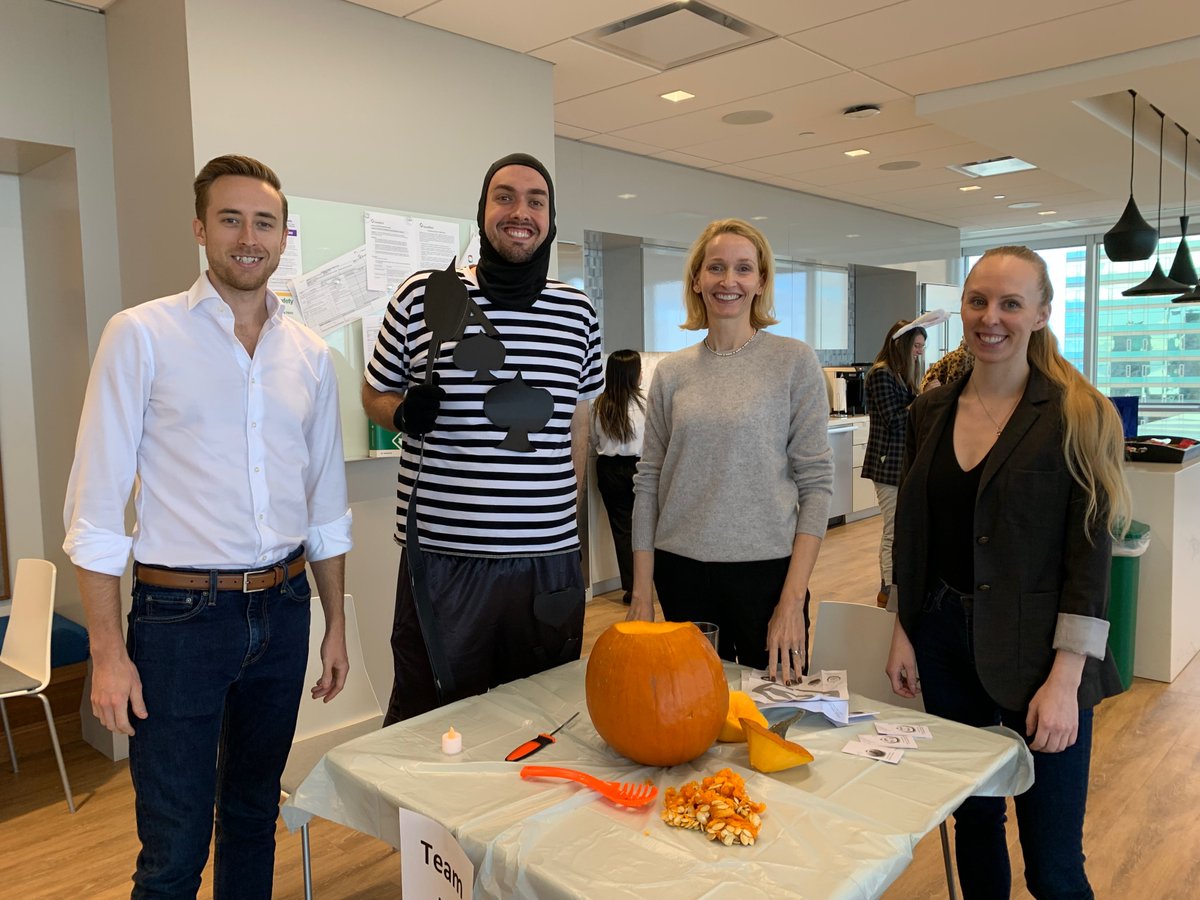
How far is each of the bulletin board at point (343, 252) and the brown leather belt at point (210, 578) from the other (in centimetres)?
131

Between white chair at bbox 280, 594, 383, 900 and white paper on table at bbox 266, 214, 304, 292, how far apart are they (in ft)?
3.95

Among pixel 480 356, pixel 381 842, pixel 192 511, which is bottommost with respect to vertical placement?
pixel 381 842

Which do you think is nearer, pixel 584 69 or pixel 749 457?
pixel 749 457

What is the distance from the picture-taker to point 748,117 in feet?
14.7

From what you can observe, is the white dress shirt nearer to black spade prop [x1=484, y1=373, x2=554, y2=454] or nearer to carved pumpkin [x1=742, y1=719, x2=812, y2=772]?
black spade prop [x1=484, y1=373, x2=554, y2=454]

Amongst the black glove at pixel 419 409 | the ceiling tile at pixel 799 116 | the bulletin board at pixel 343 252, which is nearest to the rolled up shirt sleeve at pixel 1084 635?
the black glove at pixel 419 409

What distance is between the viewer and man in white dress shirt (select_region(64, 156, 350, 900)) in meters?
1.42

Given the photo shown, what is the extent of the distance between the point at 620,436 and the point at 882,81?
205 centimetres

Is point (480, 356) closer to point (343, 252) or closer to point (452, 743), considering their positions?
point (452, 743)

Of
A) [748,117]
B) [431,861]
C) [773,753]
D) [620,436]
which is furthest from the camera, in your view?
[620,436]

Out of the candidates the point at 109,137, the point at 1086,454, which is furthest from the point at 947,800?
the point at 109,137

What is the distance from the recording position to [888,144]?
5145 mm

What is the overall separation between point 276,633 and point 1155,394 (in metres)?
9.81

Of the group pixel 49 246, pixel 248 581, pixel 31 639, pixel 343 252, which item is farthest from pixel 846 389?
pixel 248 581
